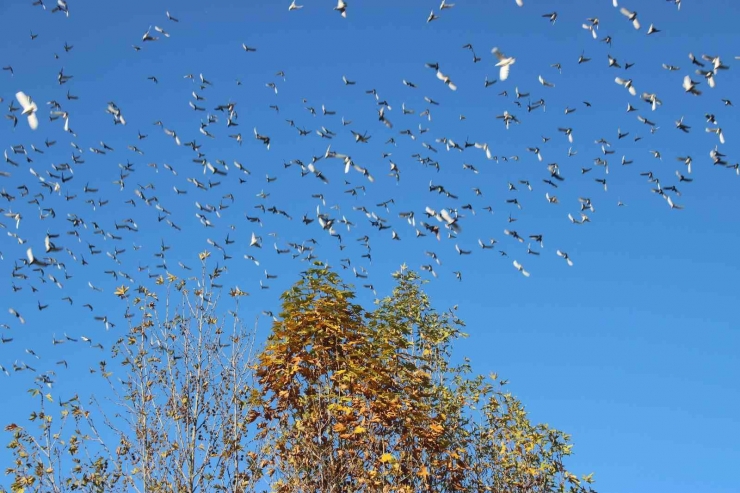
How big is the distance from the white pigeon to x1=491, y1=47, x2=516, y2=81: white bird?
9.27 meters

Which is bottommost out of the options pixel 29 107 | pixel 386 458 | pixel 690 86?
pixel 386 458

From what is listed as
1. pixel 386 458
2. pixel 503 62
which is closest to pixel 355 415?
pixel 386 458

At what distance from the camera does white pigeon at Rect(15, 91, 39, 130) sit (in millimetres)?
14164

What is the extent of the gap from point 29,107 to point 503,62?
390 inches

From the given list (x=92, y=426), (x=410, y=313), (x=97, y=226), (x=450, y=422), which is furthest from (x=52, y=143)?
(x=450, y=422)

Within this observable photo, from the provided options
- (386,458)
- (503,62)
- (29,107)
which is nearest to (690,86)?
(503,62)

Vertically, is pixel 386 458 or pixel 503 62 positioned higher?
pixel 503 62

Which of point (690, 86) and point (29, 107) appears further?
point (690, 86)

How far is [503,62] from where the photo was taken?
52.5ft

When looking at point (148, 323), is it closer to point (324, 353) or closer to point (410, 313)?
point (324, 353)

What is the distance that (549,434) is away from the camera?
18531 millimetres

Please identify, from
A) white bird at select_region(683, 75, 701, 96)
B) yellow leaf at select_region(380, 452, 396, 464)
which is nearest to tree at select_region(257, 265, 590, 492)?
yellow leaf at select_region(380, 452, 396, 464)

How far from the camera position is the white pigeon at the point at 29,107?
1416 cm

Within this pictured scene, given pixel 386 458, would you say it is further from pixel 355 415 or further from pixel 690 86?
pixel 690 86
